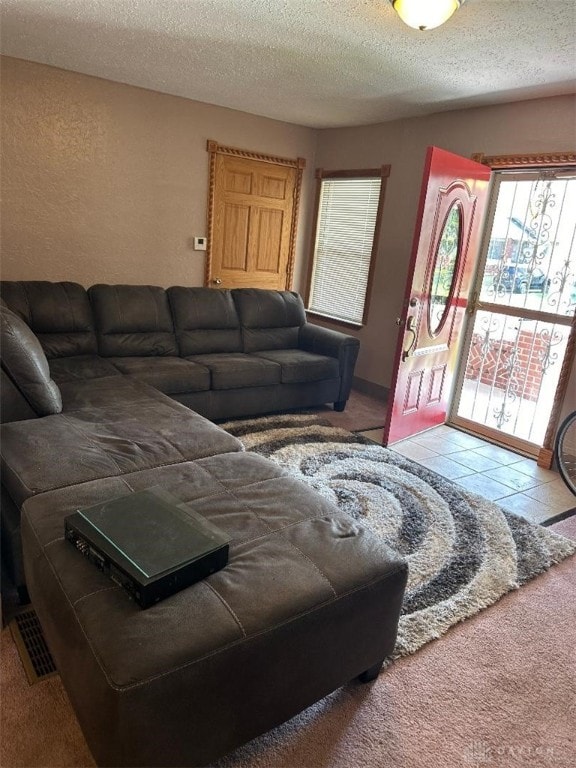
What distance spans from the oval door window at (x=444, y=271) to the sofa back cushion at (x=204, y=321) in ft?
5.06

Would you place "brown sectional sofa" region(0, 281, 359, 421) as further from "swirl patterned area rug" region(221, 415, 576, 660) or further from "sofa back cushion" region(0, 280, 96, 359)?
"swirl patterned area rug" region(221, 415, 576, 660)

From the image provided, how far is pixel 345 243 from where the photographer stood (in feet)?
16.3

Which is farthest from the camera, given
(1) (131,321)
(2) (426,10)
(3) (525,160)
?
(1) (131,321)

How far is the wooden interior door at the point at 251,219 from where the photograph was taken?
15.1 feet

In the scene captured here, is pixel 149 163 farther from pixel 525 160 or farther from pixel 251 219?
pixel 525 160

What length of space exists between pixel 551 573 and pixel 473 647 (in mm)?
728

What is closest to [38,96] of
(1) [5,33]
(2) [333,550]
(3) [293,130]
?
(1) [5,33]

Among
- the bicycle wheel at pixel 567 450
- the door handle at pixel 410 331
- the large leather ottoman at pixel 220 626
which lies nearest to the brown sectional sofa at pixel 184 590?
the large leather ottoman at pixel 220 626

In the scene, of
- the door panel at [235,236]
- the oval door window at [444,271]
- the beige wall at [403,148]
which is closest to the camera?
the beige wall at [403,148]

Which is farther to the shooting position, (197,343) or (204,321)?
(204,321)

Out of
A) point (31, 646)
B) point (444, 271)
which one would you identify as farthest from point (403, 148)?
point (31, 646)

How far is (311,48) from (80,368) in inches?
91.2

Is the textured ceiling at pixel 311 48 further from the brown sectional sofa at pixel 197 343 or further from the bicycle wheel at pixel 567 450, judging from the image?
the bicycle wheel at pixel 567 450

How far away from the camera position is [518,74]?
290cm
